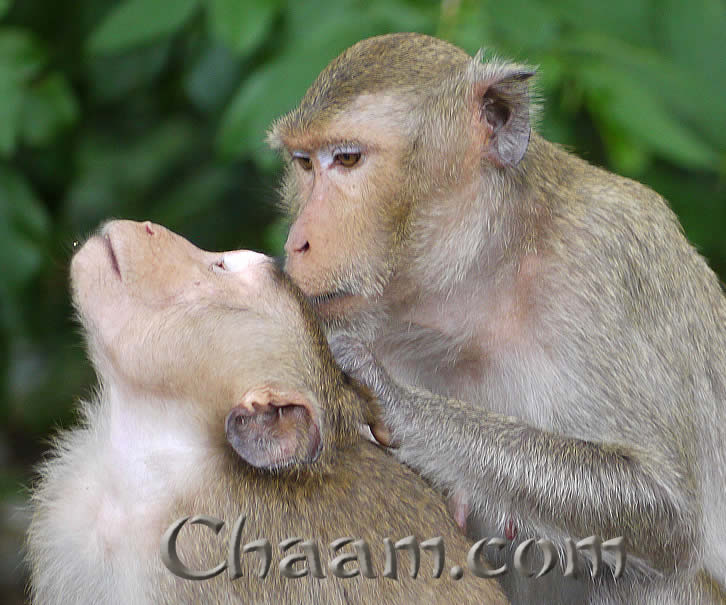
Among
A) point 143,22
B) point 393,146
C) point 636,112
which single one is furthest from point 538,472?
point 143,22

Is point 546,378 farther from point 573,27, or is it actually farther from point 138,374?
point 573,27

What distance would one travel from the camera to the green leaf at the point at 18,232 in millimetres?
4777

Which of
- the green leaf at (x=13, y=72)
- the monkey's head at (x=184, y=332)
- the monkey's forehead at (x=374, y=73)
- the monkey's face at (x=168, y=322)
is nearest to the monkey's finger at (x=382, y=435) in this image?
the monkey's head at (x=184, y=332)

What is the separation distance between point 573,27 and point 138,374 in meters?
2.58

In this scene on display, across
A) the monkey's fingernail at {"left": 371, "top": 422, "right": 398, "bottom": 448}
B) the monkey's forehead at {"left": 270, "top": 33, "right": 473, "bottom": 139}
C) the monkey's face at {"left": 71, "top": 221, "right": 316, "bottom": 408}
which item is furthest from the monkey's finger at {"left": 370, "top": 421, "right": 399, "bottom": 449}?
the monkey's forehead at {"left": 270, "top": 33, "right": 473, "bottom": 139}

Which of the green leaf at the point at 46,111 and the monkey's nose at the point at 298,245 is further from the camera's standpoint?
the green leaf at the point at 46,111

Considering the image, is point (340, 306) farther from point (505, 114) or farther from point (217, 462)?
point (505, 114)

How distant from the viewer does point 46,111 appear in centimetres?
504

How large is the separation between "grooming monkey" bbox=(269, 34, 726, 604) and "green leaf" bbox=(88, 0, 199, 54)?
44.6 inches

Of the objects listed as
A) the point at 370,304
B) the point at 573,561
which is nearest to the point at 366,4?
the point at 370,304

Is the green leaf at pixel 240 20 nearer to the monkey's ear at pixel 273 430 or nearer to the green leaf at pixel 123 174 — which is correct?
the green leaf at pixel 123 174

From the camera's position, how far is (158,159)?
559 cm

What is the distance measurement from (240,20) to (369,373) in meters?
1.69

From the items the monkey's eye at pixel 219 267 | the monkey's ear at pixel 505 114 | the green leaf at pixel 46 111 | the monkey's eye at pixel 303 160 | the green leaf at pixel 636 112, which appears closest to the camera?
the monkey's eye at pixel 219 267
